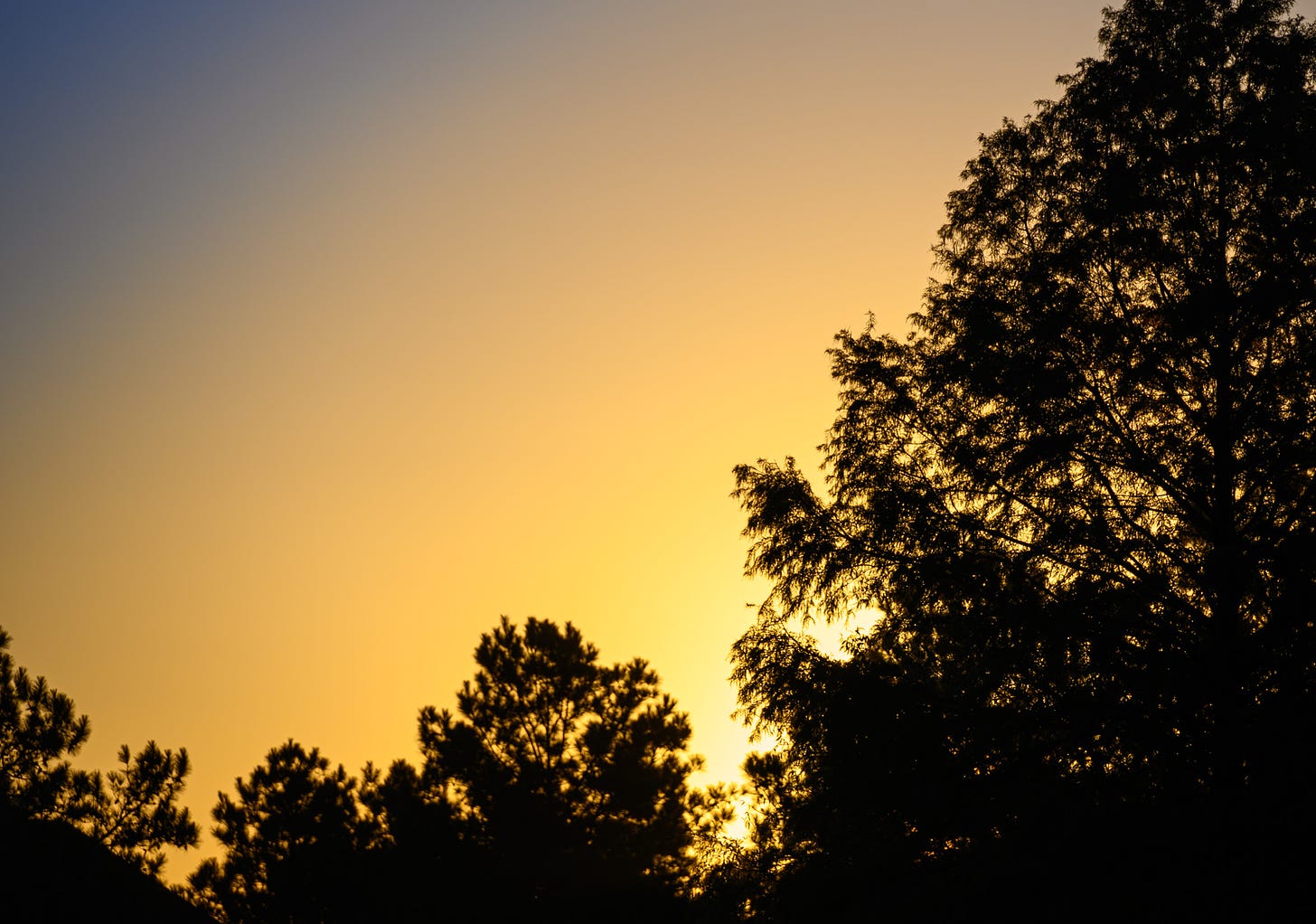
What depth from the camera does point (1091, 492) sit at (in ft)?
31.3

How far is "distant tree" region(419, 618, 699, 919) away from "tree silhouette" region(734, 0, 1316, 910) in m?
18.0

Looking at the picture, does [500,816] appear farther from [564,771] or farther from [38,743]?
[38,743]

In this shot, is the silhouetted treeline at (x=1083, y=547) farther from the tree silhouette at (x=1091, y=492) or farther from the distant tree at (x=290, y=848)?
the distant tree at (x=290, y=848)

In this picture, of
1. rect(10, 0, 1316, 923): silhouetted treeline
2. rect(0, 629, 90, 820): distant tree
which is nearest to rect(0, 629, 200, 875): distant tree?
rect(0, 629, 90, 820): distant tree

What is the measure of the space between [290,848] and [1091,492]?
96.8 ft

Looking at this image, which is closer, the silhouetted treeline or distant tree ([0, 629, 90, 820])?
the silhouetted treeline

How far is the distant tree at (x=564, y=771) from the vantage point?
85.9ft

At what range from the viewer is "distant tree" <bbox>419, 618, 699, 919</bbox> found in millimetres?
26172

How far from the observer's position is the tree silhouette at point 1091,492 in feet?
27.5

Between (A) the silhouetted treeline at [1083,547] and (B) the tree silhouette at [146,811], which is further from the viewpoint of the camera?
(B) the tree silhouette at [146,811]

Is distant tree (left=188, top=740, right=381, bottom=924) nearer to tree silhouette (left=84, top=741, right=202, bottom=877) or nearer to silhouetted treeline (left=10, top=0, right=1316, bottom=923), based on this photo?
tree silhouette (left=84, top=741, right=202, bottom=877)

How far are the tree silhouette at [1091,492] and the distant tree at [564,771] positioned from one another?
18.0 m

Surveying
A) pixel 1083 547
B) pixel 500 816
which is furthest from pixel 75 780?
pixel 1083 547

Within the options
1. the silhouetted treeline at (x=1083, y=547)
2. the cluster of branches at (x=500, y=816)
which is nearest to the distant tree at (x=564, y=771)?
the cluster of branches at (x=500, y=816)
